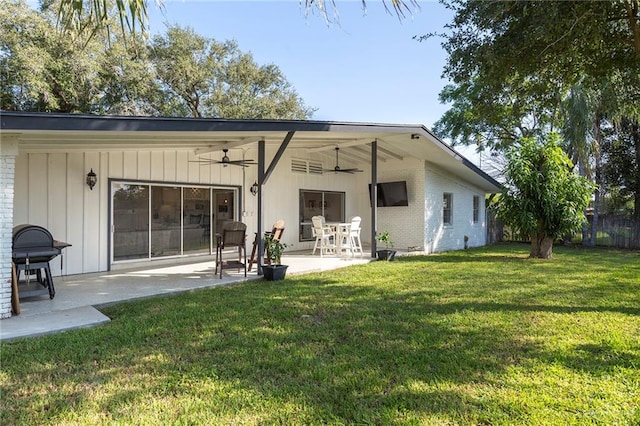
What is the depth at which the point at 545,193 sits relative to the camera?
376 inches

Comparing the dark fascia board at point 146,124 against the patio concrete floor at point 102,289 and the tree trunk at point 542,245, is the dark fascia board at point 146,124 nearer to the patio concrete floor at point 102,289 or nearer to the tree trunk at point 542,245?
the patio concrete floor at point 102,289

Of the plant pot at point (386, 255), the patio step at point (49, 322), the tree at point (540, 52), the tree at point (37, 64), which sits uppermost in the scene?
the tree at point (37, 64)

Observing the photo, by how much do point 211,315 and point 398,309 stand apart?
2380 mm

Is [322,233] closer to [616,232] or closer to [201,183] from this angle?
[201,183]

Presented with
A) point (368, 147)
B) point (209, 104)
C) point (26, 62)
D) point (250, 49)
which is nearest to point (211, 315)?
point (368, 147)

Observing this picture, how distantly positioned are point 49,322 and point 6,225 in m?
1.24

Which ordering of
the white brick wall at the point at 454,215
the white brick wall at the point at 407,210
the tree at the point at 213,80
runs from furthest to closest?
1. the tree at the point at 213,80
2. the white brick wall at the point at 454,215
3. the white brick wall at the point at 407,210

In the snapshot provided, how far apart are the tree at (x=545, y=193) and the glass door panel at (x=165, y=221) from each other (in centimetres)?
850

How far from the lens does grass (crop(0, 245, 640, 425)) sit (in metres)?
2.51

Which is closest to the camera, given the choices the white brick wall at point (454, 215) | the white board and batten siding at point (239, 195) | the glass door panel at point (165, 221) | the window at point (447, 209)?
the white board and batten siding at point (239, 195)

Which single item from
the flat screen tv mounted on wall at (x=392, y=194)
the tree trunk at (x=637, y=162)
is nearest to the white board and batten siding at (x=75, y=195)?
the flat screen tv mounted on wall at (x=392, y=194)

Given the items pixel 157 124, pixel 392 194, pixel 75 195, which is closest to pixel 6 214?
pixel 157 124

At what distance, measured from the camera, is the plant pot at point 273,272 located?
22.3 feet

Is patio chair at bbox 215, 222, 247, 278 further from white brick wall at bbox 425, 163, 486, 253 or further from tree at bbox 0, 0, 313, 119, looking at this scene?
white brick wall at bbox 425, 163, 486, 253
